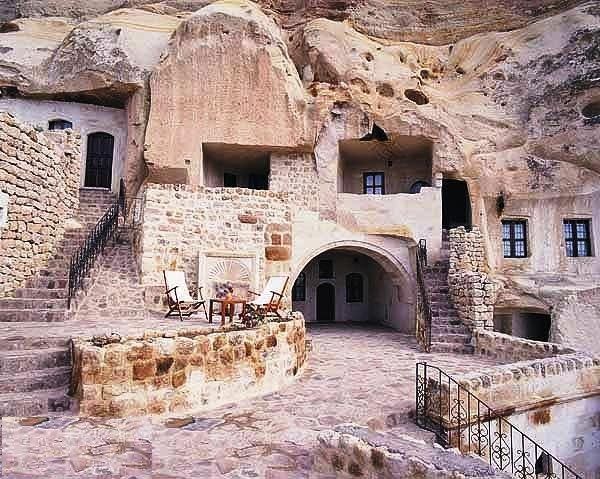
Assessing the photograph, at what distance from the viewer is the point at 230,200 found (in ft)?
38.4

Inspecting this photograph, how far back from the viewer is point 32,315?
24.3 feet

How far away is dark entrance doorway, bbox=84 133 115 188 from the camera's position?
15.7 metres

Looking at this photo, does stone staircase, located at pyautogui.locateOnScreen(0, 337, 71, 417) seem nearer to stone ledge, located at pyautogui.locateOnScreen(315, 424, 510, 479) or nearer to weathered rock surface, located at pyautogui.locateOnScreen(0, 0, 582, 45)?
stone ledge, located at pyautogui.locateOnScreen(315, 424, 510, 479)

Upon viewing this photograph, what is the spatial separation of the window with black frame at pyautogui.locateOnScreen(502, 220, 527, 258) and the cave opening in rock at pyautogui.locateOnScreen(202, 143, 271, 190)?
29.5ft

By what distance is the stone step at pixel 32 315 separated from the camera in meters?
7.27

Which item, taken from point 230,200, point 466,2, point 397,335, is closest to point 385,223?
point 397,335

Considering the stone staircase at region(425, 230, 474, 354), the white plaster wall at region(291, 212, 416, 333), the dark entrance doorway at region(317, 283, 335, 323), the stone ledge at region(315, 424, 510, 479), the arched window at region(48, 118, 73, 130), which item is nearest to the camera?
the stone ledge at region(315, 424, 510, 479)

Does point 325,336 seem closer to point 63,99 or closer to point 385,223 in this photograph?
→ point 385,223

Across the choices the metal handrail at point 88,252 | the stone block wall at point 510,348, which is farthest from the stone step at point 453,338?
the metal handrail at point 88,252

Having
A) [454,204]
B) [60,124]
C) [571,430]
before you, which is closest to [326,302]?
[454,204]

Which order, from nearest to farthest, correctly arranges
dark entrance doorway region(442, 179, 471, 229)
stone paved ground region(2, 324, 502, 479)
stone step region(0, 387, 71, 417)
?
stone paved ground region(2, 324, 502, 479) → stone step region(0, 387, 71, 417) → dark entrance doorway region(442, 179, 471, 229)

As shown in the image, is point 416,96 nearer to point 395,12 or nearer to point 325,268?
point 395,12

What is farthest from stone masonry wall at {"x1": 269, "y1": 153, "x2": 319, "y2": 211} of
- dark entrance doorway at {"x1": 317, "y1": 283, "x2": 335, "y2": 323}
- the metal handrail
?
the metal handrail

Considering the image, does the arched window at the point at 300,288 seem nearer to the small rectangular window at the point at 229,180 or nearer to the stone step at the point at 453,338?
the small rectangular window at the point at 229,180
